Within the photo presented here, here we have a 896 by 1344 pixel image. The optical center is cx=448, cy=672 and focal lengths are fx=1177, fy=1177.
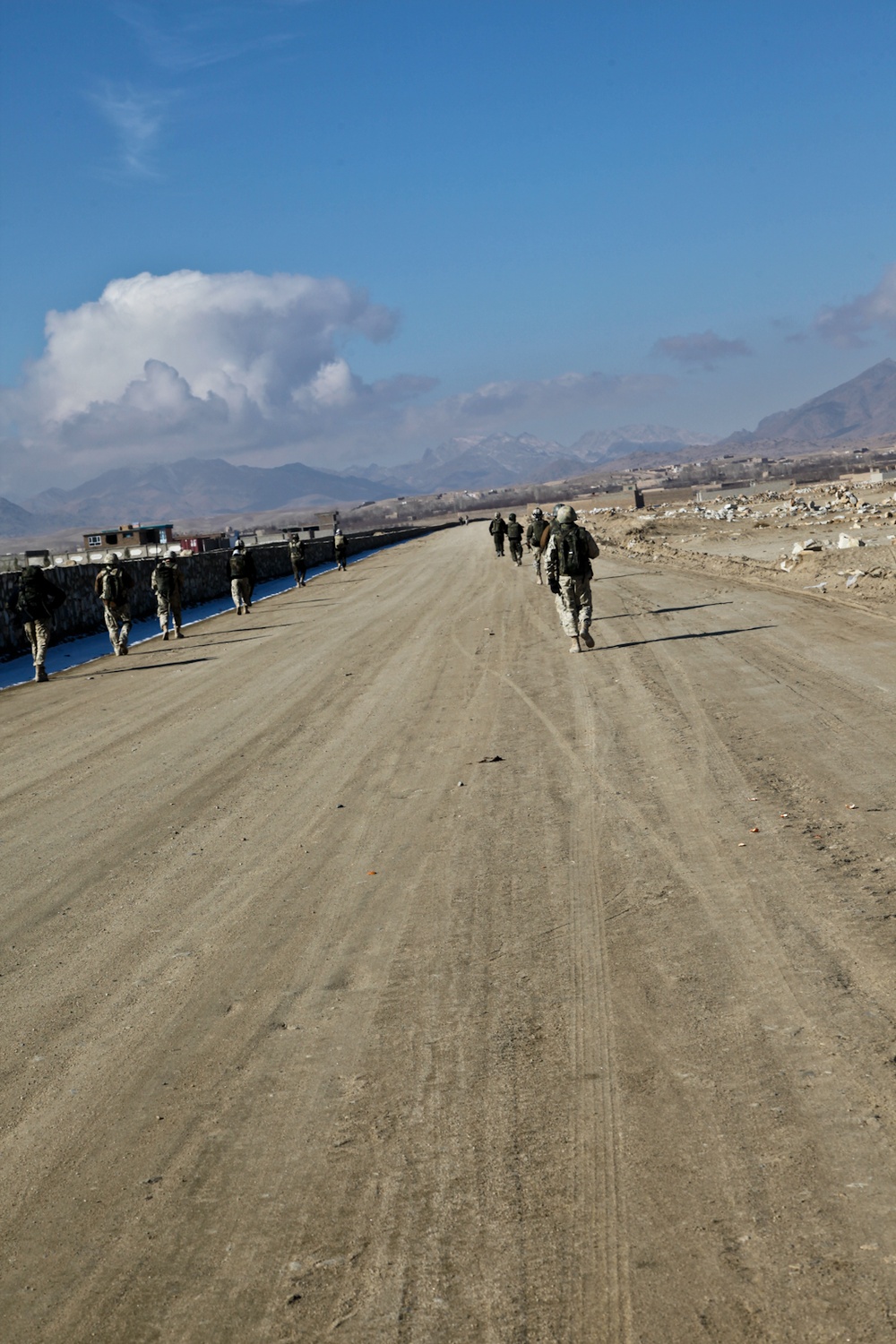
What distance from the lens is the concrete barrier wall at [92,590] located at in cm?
2198

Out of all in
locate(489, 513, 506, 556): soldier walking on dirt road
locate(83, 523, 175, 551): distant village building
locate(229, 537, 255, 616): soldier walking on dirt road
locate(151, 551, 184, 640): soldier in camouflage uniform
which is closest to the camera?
locate(151, 551, 184, 640): soldier in camouflage uniform

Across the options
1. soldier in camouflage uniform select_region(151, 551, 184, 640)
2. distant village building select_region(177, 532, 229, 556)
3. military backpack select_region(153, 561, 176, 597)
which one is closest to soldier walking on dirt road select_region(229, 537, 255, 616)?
soldier in camouflage uniform select_region(151, 551, 184, 640)

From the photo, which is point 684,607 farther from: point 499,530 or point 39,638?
point 499,530

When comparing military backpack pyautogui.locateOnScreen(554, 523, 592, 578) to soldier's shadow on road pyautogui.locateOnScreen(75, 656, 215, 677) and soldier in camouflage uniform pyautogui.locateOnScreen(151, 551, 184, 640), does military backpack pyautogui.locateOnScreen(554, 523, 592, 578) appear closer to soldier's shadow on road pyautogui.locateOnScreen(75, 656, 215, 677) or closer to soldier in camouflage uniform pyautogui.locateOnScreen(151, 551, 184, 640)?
soldier's shadow on road pyautogui.locateOnScreen(75, 656, 215, 677)

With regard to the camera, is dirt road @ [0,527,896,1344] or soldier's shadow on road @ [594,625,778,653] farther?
soldier's shadow on road @ [594,625,778,653]

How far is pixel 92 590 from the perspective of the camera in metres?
26.9

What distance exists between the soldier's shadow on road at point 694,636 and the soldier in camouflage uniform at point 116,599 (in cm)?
877

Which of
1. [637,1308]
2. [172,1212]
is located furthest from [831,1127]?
[172,1212]

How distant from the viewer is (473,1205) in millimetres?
3611

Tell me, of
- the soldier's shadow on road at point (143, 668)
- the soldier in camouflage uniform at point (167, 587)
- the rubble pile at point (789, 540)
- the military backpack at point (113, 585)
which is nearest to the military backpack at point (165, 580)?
the soldier in camouflage uniform at point (167, 587)

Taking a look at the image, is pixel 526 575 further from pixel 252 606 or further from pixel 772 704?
pixel 772 704

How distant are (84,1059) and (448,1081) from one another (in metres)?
1.63

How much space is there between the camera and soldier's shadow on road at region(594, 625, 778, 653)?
15852mm

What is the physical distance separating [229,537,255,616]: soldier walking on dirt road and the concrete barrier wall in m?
0.37
